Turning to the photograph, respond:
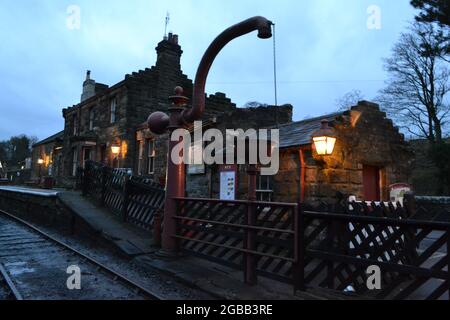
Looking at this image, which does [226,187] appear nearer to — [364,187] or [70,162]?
[364,187]

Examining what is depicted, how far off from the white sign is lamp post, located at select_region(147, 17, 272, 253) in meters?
3.11

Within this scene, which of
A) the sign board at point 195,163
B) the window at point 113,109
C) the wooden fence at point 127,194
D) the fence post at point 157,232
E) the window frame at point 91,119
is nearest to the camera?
the fence post at point 157,232

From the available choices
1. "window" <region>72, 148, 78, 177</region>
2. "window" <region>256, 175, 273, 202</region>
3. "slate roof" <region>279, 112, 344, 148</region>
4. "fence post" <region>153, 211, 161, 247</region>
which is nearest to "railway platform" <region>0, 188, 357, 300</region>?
"fence post" <region>153, 211, 161, 247</region>

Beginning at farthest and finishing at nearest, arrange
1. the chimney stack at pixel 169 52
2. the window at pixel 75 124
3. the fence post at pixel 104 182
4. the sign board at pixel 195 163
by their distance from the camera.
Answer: the window at pixel 75 124
the chimney stack at pixel 169 52
the sign board at pixel 195 163
the fence post at pixel 104 182

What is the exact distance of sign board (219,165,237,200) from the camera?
10422 mm

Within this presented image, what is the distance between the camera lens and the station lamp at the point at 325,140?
8.23 m

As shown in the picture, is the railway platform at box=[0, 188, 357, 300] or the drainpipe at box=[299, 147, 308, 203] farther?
the drainpipe at box=[299, 147, 308, 203]

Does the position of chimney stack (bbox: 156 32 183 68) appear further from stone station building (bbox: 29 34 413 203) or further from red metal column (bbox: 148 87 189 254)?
red metal column (bbox: 148 87 189 254)

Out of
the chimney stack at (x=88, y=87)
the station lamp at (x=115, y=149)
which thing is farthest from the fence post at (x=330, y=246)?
the chimney stack at (x=88, y=87)

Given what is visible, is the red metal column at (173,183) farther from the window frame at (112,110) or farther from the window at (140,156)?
the window frame at (112,110)

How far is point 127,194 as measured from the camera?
10438mm
